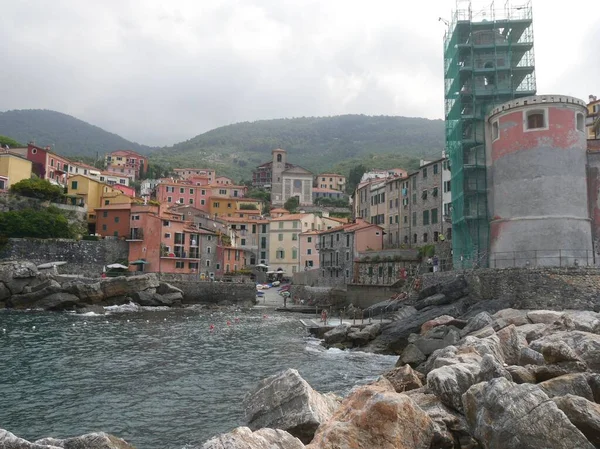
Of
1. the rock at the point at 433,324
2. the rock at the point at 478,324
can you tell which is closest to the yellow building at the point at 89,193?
the rock at the point at 433,324

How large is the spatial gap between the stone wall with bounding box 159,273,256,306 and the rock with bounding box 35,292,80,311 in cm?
1271

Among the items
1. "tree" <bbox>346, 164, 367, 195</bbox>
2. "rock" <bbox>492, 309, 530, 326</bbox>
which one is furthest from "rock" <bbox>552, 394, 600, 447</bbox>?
"tree" <bbox>346, 164, 367, 195</bbox>

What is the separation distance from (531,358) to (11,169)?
70.6 metres

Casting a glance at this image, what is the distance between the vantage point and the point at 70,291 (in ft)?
170

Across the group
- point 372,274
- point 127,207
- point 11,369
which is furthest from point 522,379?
point 127,207

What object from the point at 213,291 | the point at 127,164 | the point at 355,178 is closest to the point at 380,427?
the point at 213,291

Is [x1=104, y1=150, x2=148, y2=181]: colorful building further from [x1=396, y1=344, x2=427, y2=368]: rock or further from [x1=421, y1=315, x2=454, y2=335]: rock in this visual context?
[x1=396, y1=344, x2=427, y2=368]: rock

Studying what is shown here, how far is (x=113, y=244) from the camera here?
216ft

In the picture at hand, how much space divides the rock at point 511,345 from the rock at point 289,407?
631cm

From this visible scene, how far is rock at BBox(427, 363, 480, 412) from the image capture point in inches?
422

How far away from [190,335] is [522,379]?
85.6 ft

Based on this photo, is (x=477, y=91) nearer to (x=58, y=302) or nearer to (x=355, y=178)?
(x=58, y=302)

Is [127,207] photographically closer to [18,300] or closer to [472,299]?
[18,300]

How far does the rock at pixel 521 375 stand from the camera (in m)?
11.0
